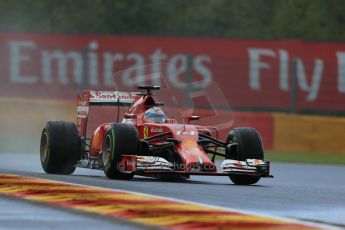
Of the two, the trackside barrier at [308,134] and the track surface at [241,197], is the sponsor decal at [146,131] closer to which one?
the track surface at [241,197]

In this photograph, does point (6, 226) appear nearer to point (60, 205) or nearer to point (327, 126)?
point (60, 205)

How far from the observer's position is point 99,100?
14.6 meters

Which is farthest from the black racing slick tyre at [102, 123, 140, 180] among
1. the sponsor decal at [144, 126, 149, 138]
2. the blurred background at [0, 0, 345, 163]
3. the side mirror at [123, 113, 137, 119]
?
the blurred background at [0, 0, 345, 163]

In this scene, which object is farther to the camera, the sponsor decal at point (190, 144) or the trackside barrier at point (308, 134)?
the trackside barrier at point (308, 134)

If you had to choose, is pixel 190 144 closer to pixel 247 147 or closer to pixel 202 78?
pixel 247 147

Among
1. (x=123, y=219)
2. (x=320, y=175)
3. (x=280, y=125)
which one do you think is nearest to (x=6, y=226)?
(x=123, y=219)

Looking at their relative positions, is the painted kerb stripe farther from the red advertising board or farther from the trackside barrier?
the red advertising board

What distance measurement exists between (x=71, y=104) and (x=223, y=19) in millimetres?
15789

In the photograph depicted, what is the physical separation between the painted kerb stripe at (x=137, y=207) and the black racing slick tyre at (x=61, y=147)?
2.19 meters

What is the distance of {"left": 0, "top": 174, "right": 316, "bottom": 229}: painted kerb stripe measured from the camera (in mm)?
8578

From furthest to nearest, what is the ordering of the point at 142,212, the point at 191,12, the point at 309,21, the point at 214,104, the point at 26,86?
the point at 191,12 < the point at 309,21 < the point at 26,86 < the point at 214,104 < the point at 142,212

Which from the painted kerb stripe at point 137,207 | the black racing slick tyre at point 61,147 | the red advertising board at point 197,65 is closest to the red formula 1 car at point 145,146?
the black racing slick tyre at point 61,147

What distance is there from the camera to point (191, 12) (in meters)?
38.4

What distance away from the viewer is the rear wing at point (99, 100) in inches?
574
